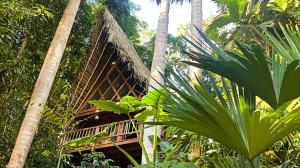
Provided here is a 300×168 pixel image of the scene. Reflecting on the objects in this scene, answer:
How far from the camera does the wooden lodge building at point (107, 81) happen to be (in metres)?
10.3

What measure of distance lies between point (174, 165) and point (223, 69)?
1.00m

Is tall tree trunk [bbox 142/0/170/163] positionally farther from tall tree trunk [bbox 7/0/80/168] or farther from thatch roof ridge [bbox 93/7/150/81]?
thatch roof ridge [bbox 93/7/150/81]

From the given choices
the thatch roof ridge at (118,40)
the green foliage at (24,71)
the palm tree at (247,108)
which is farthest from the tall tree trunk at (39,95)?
the palm tree at (247,108)

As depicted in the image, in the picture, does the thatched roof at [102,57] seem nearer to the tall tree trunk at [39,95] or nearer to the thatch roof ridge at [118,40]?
the thatch roof ridge at [118,40]

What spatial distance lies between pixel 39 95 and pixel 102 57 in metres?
6.09

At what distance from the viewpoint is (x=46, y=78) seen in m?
6.13

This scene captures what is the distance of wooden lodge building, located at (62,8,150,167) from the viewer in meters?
10.3

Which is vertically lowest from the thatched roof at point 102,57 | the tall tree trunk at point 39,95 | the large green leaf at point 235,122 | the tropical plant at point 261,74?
the large green leaf at point 235,122

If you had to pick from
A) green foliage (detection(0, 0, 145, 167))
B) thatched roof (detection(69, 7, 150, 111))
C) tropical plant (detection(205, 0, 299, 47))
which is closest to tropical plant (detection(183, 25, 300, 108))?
tropical plant (detection(205, 0, 299, 47))

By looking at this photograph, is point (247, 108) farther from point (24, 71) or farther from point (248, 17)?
point (24, 71)

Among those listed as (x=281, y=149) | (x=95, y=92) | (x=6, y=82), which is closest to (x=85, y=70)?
(x=95, y=92)

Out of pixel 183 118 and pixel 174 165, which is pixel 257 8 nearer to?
pixel 174 165

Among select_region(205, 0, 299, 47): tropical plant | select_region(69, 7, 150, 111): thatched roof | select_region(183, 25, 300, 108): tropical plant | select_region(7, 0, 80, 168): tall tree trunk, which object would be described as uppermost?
select_region(69, 7, 150, 111): thatched roof

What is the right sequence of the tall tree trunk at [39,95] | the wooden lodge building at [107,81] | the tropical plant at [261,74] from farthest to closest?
the wooden lodge building at [107,81], the tall tree trunk at [39,95], the tropical plant at [261,74]
